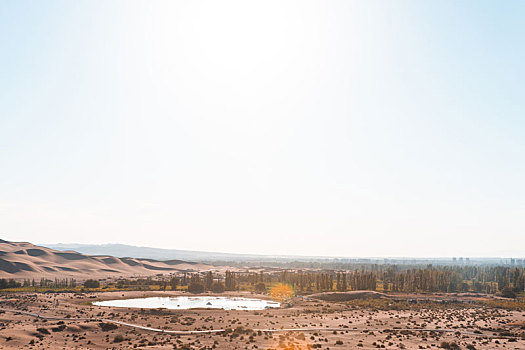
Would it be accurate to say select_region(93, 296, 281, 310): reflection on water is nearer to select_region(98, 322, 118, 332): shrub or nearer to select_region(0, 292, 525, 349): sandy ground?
select_region(0, 292, 525, 349): sandy ground

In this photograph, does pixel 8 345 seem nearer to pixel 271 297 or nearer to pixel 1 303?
pixel 1 303

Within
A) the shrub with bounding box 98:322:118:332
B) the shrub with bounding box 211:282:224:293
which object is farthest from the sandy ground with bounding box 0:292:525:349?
the shrub with bounding box 211:282:224:293

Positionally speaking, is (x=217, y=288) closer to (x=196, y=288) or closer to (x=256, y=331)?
(x=196, y=288)

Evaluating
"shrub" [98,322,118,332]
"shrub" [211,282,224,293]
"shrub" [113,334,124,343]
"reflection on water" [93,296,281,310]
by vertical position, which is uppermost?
"shrub" [113,334,124,343]

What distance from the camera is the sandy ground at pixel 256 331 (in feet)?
164

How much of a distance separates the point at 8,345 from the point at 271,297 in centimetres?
8656

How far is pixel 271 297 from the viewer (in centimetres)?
12394

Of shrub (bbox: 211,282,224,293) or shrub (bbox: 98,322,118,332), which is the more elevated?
shrub (bbox: 98,322,118,332)

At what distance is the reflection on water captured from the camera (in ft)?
318

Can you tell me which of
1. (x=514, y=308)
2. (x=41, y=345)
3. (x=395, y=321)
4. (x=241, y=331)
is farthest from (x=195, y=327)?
(x=514, y=308)

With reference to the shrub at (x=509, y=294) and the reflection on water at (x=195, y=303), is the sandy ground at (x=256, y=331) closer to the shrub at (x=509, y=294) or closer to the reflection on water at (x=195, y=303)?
the reflection on water at (x=195, y=303)

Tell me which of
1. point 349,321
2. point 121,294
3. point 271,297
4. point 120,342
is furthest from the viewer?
A: point 271,297

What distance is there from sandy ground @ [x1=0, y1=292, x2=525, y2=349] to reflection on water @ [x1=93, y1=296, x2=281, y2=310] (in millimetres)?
13821

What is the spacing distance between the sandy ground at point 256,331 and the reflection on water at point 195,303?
1382cm
